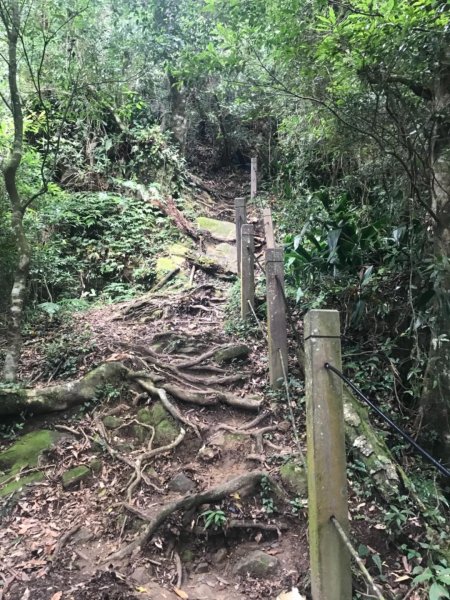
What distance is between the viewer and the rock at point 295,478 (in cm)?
393

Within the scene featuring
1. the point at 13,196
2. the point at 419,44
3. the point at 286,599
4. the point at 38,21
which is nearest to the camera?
the point at 286,599

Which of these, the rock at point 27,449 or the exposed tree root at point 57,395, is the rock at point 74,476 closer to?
the rock at point 27,449

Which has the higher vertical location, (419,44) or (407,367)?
(419,44)

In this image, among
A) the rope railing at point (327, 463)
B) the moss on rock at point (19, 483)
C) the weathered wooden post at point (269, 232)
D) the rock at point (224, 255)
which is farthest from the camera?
the rock at point (224, 255)

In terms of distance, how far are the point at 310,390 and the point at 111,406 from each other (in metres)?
3.39

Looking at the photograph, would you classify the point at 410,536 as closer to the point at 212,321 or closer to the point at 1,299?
the point at 212,321

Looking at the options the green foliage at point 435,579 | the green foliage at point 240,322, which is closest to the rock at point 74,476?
the green foliage at point 240,322

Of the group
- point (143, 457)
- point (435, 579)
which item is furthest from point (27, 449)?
point (435, 579)

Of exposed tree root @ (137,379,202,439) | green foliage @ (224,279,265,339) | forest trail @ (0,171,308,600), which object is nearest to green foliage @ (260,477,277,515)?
forest trail @ (0,171,308,600)

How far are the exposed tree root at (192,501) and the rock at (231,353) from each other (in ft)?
7.09

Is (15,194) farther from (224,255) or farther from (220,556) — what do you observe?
(224,255)

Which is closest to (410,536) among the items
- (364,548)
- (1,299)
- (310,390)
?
(364,548)

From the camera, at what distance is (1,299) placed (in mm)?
6992

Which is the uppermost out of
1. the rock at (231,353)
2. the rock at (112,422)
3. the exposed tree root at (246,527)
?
the rock at (231,353)
